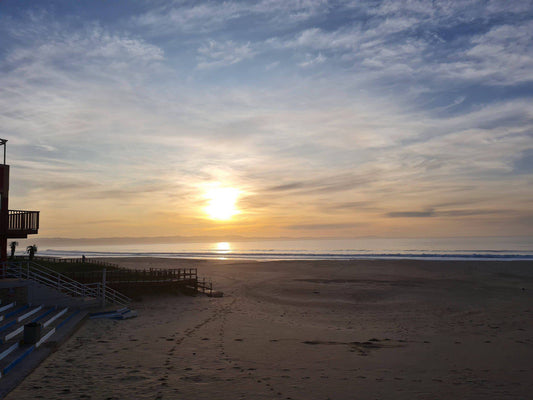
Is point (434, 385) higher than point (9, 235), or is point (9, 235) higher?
point (9, 235)

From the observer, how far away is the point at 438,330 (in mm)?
18125

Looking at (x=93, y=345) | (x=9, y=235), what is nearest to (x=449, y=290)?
(x=93, y=345)

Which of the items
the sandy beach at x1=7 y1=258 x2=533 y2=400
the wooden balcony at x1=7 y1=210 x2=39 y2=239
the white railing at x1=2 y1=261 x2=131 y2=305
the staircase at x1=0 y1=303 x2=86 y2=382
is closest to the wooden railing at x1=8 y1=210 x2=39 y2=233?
the wooden balcony at x1=7 y1=210 x2=39 y2=239

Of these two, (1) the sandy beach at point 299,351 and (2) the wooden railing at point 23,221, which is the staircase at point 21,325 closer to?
(1) the sandy beach at point 299,351

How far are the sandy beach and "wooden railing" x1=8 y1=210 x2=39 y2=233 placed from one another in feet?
25.4

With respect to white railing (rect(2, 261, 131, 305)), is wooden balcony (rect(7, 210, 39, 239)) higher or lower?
higher

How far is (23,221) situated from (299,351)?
60.1ft

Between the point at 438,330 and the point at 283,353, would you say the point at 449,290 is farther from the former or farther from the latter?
the point at 283,353

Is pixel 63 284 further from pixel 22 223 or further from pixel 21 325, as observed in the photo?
pixel 21 325

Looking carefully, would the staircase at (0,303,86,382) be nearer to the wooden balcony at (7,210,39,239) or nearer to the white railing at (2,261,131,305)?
the white railing at (2,261,131,305)

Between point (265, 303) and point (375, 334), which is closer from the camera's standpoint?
point (375, 334)

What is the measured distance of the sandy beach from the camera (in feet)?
33.8

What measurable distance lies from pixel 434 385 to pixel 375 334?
20.9 ft

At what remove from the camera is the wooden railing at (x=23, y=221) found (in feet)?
73.9
